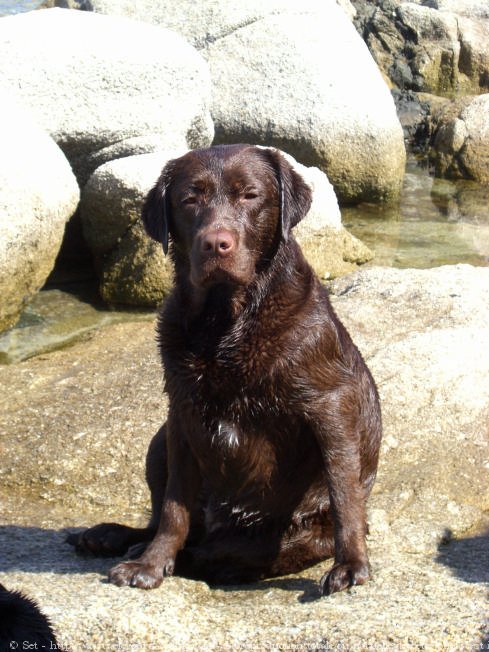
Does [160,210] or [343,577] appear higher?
[160,210]

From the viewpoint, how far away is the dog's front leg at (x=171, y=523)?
4.04 metres

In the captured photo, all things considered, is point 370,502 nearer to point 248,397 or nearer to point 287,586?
point 287,586

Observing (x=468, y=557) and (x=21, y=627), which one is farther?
(x=468, y=557)

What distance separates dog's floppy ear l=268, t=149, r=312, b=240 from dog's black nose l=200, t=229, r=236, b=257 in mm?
365

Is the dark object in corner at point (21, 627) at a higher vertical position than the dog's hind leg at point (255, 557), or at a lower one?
higher

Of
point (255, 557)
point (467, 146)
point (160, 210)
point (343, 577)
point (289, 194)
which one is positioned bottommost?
point (467, 146)

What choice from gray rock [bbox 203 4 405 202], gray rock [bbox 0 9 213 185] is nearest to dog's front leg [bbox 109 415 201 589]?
gray rock [bbox 0 9 213 185]

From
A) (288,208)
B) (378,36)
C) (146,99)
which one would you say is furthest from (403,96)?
(288,208)

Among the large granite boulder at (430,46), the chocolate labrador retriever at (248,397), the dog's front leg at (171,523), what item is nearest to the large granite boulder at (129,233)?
the chocolate labrador retriever at (248,397)

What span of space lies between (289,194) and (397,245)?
23.5ft

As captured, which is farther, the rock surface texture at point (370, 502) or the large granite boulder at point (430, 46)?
the large granite boulder at point (430, 46)

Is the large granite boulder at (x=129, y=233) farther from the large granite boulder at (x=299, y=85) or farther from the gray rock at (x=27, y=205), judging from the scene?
the large granite boulder at (x=299, y=85)

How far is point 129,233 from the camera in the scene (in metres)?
9.19

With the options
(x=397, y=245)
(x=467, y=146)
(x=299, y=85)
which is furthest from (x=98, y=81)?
(x=467, y=146)
